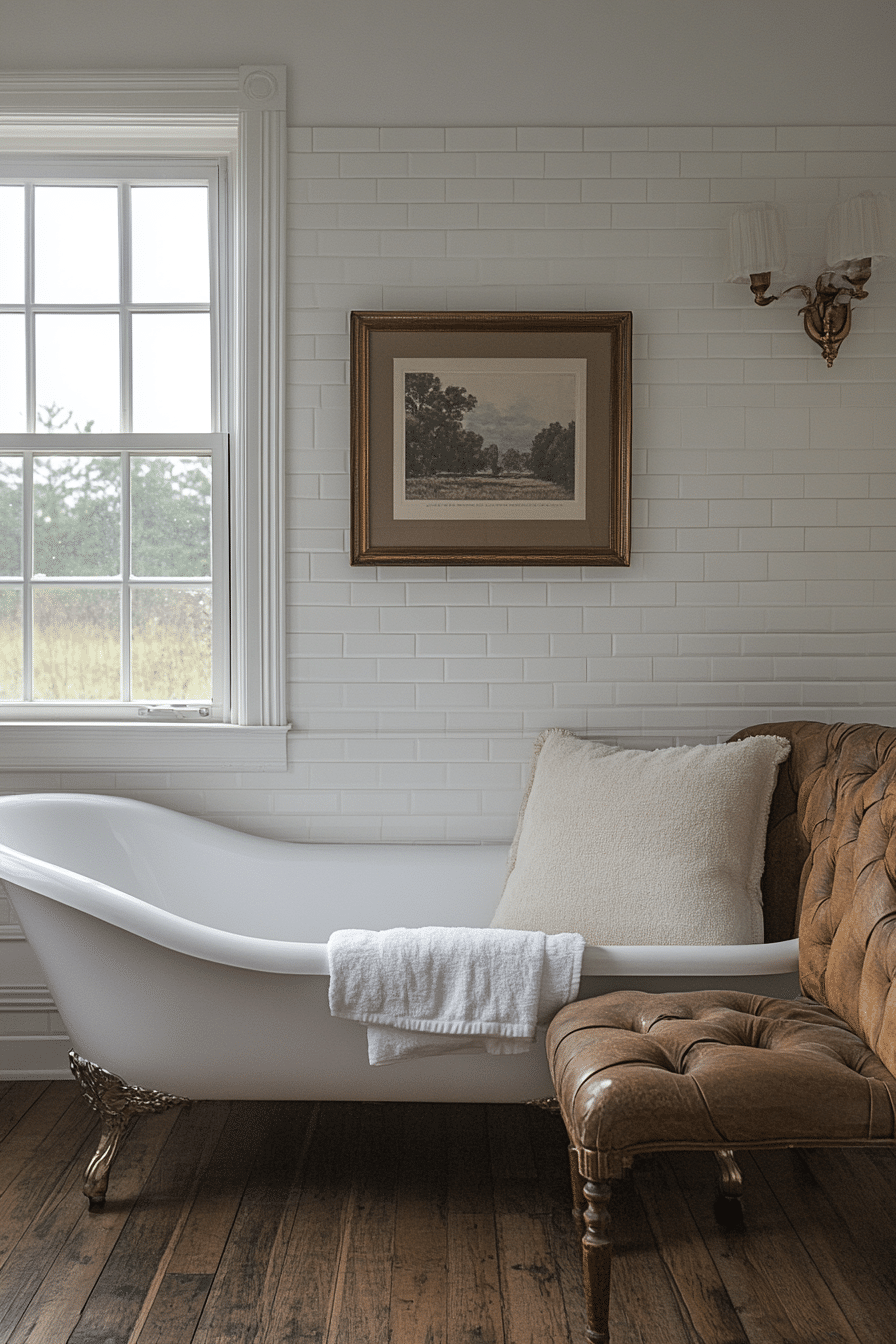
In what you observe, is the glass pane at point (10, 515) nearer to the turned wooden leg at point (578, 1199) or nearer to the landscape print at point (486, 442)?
the landscape print at point (486, 442)

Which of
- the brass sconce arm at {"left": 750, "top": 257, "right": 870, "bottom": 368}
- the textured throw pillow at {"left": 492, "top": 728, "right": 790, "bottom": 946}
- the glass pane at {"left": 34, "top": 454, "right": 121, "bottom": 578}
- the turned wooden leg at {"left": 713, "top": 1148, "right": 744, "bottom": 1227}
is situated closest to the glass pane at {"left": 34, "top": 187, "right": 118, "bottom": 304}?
the glass pane at {"left": 34, "top": 454, "right": 121, "bottom": 578}

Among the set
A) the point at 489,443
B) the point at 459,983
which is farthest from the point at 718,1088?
the point at 489,443

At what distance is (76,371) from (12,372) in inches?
7.3

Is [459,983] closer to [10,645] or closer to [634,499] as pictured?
[634,499]

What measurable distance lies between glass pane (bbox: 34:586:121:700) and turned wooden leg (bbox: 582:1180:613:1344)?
1.94m

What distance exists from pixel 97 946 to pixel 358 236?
193cm

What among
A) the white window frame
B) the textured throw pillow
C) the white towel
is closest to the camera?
the white towel

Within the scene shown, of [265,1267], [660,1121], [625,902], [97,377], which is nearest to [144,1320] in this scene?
[265,1267]

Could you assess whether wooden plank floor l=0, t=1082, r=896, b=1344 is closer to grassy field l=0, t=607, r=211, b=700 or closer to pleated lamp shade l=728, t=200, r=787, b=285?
grassy field l=0, t=607, r=211, b=700

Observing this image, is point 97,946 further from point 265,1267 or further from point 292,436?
point 292,436

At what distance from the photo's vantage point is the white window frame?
2584 mm

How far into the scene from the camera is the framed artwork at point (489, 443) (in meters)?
2.60

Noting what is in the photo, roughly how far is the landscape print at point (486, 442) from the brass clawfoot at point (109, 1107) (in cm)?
154

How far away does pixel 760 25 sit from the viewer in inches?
101
